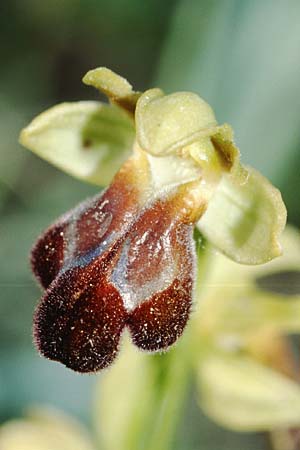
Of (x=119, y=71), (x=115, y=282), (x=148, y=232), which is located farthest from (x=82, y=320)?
(x=119, y=71)

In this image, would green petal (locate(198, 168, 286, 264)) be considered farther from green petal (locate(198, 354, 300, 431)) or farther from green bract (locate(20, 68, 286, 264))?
green petal (locate(198, 354, 300, 431))

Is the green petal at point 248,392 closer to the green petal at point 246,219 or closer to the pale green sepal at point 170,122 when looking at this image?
the green petal at point 246,219

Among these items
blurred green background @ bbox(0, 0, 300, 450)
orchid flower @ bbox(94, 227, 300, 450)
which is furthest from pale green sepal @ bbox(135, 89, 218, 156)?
blurred green background @ bbox(0, 0, 300, 450)

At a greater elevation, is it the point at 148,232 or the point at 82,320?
the point at 148,232

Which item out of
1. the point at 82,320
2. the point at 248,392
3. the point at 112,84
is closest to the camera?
the point at 82,320

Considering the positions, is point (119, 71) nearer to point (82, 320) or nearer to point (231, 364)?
point (231, 364)

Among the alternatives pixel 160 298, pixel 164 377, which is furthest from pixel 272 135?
pixel 160 298
